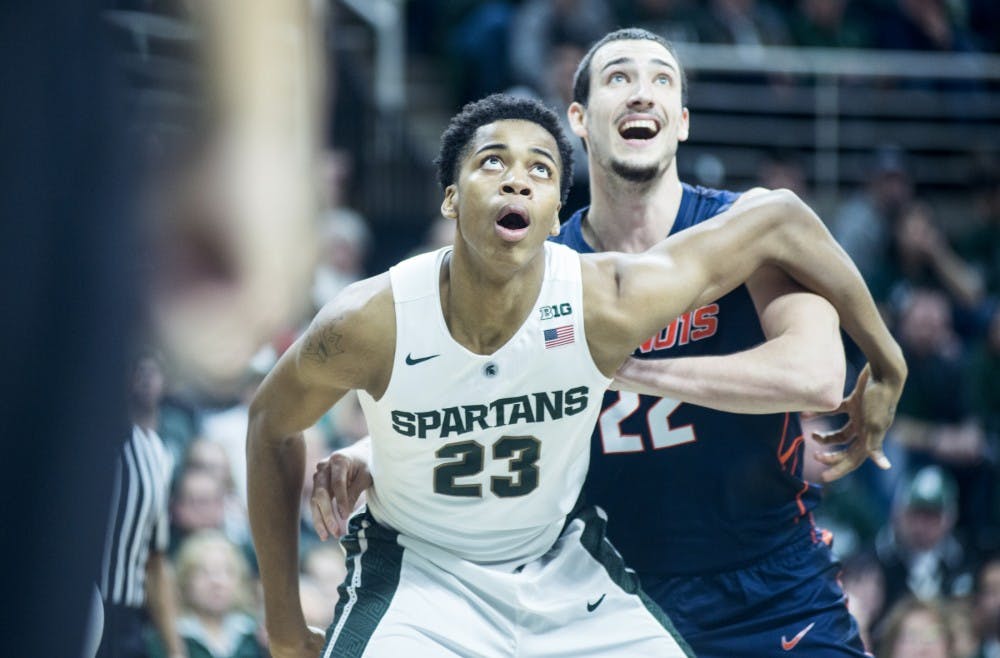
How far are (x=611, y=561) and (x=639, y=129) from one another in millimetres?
1371

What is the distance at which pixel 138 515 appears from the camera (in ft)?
18.3

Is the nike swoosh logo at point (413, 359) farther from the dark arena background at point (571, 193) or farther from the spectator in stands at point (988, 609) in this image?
the spectator in stands at point (988, 609)

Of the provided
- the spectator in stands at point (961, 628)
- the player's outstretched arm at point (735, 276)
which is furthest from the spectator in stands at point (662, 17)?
the player's outstretched arm at point (735, 276)

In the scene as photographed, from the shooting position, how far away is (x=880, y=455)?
4195 mm

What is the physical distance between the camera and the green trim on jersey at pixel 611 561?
361 cm

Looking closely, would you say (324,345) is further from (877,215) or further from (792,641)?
(877,215)

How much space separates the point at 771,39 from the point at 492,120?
8.03 metres

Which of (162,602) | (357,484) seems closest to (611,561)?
(357,484)

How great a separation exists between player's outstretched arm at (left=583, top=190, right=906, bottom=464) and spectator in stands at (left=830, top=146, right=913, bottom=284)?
5.72 metres

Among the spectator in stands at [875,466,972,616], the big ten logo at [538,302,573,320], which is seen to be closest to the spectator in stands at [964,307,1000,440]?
the spectator in stands at [875,466,972,616]

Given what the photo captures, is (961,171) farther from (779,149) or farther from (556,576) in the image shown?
(556,576)

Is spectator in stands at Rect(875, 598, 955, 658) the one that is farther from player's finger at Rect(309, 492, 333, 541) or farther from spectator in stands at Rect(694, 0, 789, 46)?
spectator in stands at Rect(694, 0, 789, 46)

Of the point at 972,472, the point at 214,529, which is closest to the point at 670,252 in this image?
the point at 214,529

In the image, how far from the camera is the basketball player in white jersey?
11.3 feet
